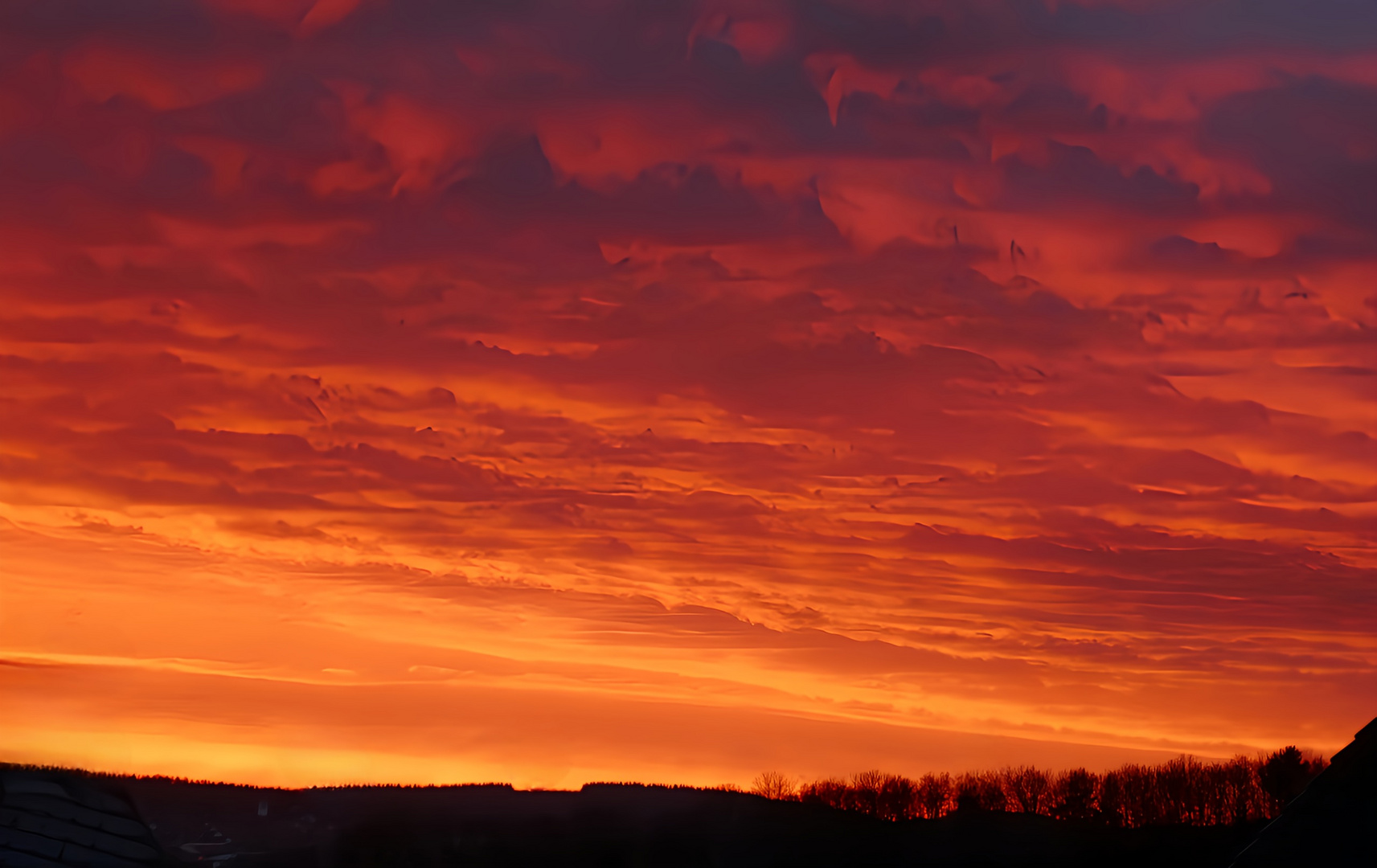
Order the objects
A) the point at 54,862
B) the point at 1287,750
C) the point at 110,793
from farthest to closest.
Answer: the point at 1287,750, the point at 110,793, the point at 54,862

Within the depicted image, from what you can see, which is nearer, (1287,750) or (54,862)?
(54,862)

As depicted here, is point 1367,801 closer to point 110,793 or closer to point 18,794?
point 18,794

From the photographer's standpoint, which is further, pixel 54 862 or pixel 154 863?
pixel 154 863

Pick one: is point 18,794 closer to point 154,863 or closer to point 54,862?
point 54,862

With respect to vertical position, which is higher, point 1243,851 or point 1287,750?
point 1287,750

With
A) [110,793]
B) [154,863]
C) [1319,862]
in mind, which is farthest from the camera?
[154,863]

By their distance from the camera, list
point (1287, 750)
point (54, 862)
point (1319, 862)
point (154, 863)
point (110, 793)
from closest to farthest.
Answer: point (1319, 862) → point (54, 862) → point (110, 793) → point (154, 863) → point (1287, 750)

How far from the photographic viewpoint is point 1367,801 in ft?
75.2

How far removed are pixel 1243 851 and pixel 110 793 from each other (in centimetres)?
10207

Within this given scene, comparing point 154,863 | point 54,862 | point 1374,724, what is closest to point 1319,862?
point 1374,724

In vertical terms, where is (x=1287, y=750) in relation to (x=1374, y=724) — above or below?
above

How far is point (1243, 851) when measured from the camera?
76.7 ft

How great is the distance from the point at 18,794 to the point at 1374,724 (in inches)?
3659

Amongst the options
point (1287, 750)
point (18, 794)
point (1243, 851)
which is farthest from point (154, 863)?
point (1287, 750)
